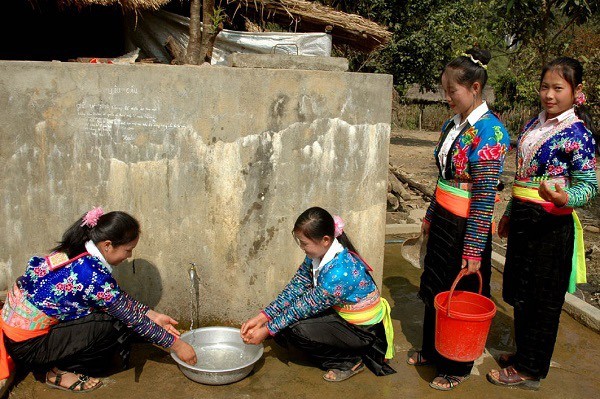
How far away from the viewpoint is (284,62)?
3.57 metres

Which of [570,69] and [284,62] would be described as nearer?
[570,69]

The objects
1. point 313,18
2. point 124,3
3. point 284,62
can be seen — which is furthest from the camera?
point 313,18

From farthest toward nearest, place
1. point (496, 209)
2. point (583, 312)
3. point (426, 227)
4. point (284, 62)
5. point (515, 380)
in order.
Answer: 1. point (496, 209)
2. point (583, 312)
3. point (284, 62)
4. point (426, 227)
5. point (515, 380)

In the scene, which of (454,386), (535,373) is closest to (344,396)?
(454,386)

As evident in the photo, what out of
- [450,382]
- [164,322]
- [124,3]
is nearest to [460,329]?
[450,382]

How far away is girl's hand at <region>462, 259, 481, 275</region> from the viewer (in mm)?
2889

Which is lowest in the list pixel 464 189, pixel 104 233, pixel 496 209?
pixel 496 209

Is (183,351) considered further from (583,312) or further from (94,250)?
(583,312)

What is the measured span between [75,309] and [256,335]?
0.97 metres

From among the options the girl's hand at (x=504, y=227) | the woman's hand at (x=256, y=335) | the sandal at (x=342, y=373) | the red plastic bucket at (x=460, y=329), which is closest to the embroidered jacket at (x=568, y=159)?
the girl's hand at (x=504, y=227)

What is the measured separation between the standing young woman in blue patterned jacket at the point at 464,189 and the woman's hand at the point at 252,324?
0.98 m

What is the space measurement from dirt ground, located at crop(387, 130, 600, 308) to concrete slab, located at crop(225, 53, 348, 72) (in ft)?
9.67

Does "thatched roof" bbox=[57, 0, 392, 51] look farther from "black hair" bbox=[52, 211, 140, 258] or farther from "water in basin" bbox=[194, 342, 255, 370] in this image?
"water in basin" bbox=[194, 342, 255, 370]

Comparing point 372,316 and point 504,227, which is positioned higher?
point 504,227
